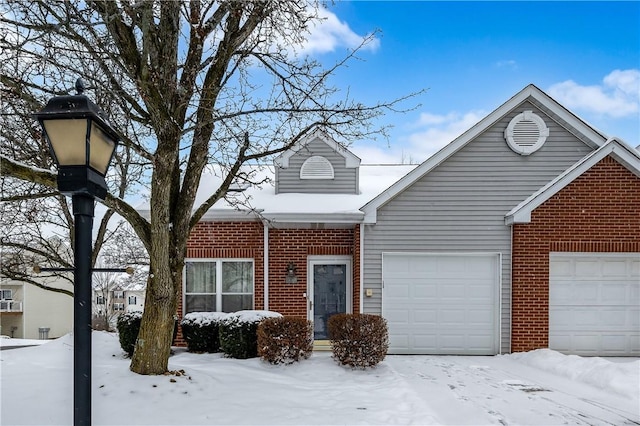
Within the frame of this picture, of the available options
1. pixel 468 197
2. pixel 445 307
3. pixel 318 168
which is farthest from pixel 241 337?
pixel 468 197

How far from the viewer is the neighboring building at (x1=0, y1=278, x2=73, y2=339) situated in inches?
1108

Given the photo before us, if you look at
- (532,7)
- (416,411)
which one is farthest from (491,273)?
(532,7)

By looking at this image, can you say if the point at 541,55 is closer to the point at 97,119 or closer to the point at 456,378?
the point at 456,378

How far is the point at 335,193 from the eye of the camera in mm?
10781

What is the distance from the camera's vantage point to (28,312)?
2878 centimetres

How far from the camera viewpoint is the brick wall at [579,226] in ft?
29.6

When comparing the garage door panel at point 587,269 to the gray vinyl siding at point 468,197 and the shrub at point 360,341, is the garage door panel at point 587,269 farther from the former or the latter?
the shrub at point 360,341

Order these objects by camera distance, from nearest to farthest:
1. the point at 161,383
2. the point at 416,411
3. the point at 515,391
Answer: the point at 416,411 → the point at 161,383 → the point at 515,391

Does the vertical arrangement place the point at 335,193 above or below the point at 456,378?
above

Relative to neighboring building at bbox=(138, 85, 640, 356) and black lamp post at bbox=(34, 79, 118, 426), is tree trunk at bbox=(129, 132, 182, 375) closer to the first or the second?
neighboring building at bbox=(138, 85, 640, 356)

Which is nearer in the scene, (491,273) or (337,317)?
(337,317)

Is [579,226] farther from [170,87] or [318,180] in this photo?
[170,87]

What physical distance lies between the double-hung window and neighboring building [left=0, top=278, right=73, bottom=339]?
74.5 feet

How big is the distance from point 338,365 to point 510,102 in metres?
6.91
